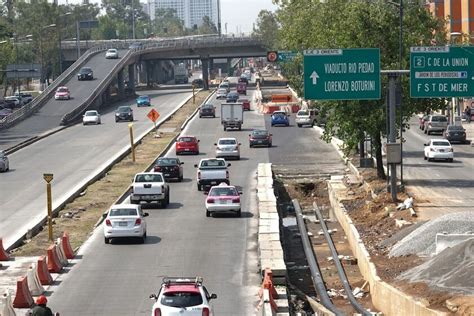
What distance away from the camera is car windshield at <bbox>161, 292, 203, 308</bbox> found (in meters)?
25.5

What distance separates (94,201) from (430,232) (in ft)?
69.1

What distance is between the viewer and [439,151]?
70.1 meters

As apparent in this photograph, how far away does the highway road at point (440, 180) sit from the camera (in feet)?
162

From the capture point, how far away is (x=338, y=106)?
58.3 m

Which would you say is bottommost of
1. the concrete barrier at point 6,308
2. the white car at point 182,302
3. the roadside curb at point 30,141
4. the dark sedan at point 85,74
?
the roadside curb at point 30,141

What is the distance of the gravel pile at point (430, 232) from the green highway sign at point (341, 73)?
36.1 ft

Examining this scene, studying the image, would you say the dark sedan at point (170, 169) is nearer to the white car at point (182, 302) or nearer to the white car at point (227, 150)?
the white car at point (227, 150)

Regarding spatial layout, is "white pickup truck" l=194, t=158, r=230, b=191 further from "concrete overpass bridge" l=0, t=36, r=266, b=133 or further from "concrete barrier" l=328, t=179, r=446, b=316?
"concrete overpass bridge" l=0, t=36, r=266, b=133

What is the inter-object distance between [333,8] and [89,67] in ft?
242

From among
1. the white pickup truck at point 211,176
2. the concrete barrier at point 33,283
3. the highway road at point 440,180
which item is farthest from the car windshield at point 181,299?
the white pickup truck at point 211,176

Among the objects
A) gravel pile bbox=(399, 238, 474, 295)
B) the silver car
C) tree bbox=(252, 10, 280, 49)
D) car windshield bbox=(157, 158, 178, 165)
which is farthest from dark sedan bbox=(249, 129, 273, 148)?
tree bbox=(252, 10, 280, 49)

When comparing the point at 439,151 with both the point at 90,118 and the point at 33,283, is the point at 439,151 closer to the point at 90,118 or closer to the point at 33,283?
the point at 33,283

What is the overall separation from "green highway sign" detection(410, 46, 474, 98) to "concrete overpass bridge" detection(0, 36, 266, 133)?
59068 mm

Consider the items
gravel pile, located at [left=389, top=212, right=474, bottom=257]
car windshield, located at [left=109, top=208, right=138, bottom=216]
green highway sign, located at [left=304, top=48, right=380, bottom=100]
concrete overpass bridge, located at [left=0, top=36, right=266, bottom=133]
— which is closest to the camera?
gravel pile, located at [left=389, top=212, right=474, bottom=257]
